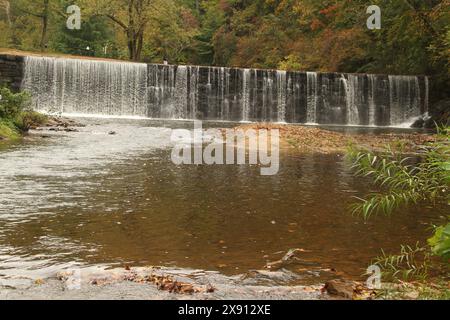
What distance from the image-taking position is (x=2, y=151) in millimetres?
11914

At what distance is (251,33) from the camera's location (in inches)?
1827

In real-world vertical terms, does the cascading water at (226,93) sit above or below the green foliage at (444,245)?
above

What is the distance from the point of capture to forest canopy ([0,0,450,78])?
97.5 ft

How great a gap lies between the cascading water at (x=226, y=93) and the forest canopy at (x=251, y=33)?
310 centimetres

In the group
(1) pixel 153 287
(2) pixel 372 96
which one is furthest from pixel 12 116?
(2) pixel 372 96

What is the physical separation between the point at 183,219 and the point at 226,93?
78.8 feet

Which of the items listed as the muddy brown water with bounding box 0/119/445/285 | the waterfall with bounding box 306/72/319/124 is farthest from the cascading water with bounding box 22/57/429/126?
the muddy brown water with bounding box 0/119/445/285

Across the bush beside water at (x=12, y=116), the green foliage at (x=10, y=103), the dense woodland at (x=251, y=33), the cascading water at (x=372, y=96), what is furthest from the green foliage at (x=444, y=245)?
the cascading water at (x=372, y=96)

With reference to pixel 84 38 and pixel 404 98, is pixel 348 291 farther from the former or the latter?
pixel 84 38

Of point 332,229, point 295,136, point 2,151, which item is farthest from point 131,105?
point 332,229

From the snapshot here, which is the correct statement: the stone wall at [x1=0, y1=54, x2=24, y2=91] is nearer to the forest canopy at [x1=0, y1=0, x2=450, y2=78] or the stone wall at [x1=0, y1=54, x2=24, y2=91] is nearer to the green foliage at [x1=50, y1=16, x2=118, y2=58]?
the forest canopy at [x1=0, y1=0, x2=450, y2=78]

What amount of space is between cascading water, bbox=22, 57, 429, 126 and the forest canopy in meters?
3.10

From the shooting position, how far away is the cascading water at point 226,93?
28891 mm

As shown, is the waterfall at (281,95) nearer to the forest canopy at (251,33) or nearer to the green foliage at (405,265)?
the forest canopy at (251,33)
